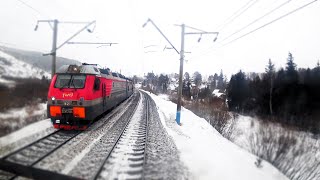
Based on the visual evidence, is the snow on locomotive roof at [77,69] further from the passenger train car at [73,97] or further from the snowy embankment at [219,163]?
the snowy embankment at [219,163]

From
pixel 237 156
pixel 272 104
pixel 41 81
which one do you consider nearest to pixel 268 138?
pixel 237 156

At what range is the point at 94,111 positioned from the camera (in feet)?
40.4

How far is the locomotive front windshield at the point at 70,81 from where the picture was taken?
11742 mm

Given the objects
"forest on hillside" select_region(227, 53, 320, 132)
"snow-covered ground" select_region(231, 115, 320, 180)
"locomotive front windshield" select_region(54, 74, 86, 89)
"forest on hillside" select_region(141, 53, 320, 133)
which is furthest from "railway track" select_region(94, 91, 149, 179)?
"forest on hillside" select_region(227, 53, 320, 132)

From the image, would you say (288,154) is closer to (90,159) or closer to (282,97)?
(90,159)

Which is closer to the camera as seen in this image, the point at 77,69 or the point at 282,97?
the point at 77,69

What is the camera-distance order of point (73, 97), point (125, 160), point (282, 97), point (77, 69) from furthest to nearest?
point (282, 97) < point (77, 69) < point (73, 97) < point (125, 160)

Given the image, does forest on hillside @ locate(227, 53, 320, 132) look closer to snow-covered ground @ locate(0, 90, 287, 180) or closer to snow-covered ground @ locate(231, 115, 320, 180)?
snow-covered ground @ locate(231, 115, 320, 180)

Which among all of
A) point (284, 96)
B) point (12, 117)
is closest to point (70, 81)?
point (12, 117)

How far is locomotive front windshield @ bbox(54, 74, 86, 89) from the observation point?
1174cm

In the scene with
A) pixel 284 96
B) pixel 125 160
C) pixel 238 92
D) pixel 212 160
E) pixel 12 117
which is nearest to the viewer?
pixel 12 117

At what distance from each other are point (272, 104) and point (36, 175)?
38827 mm

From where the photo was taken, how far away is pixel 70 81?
11867 millimetres

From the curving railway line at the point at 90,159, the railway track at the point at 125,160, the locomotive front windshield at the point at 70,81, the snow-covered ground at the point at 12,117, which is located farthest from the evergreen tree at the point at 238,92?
the snow-covered ground at the point at 12,117
